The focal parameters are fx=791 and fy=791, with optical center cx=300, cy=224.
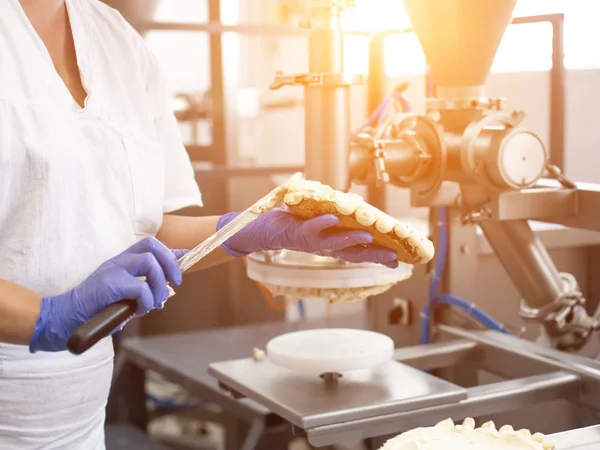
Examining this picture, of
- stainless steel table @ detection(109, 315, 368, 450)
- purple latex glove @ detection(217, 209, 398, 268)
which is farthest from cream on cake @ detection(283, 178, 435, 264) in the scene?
stainless steel table @ detection(109, 315, 368, 450)

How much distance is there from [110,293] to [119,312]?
0.05 metres

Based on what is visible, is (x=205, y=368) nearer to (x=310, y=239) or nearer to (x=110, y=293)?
(x=310, y=239)

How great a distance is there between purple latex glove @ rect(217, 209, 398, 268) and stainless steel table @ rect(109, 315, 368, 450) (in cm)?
79

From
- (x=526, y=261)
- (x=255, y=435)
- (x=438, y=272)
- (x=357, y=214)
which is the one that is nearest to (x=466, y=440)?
(x=357, y=214)

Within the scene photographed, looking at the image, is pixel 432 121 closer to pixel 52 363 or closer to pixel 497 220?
pixel 497 220

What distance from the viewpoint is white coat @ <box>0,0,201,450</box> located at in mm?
1176

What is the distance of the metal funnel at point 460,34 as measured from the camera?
4.61ft

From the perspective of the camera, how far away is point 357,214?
1080mm

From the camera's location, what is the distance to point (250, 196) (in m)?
3.31

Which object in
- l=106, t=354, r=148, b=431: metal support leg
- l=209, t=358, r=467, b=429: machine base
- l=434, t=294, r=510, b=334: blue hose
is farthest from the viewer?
l=106, t=354, r=148, b=431: metal support leg

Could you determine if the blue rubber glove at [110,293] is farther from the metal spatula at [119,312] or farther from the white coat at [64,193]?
the white coat at [64,193]

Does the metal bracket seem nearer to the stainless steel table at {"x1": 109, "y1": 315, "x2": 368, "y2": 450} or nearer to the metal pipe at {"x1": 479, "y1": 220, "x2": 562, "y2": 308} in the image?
the metal pipe at {"x1": 479, "y1": 220, "x2": 562, "y2": 308}

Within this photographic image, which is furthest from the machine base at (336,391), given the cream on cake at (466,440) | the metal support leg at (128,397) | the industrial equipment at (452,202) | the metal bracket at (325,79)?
the metal support leg at (128,397)

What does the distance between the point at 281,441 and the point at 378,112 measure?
94cm
